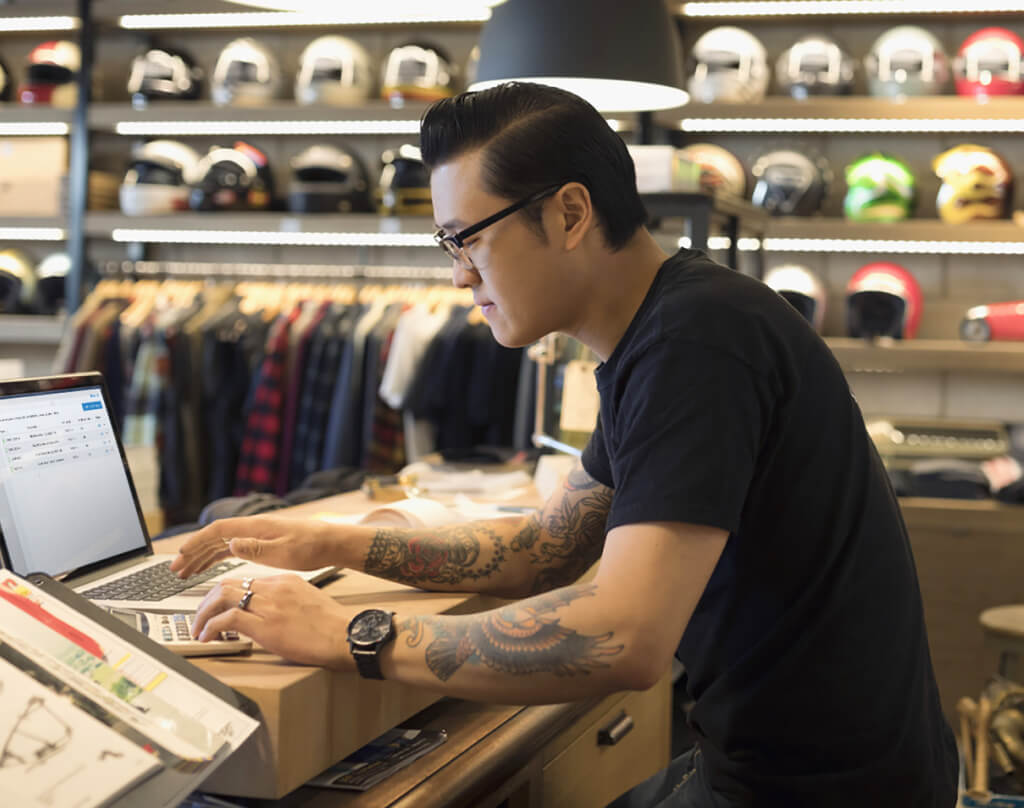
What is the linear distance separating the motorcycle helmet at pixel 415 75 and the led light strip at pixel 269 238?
0.58 meters

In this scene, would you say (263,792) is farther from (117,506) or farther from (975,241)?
(975,241)

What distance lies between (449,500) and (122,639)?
4.52ft

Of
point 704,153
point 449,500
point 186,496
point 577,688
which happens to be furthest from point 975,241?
point 577,688

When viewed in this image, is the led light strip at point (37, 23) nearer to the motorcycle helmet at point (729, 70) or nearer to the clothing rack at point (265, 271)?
the clothing rack at point (265, 271)

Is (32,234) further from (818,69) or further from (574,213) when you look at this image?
(574,213)

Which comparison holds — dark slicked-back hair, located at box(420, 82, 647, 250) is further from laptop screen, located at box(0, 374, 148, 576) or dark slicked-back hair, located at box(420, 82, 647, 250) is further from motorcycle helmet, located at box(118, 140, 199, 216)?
motorcycle helmet, located at box(118, 140, 199, 216)

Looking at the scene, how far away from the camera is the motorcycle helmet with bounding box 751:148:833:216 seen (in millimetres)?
4273

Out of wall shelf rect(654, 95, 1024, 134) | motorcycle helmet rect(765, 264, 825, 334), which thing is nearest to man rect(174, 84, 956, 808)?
motorcycle helmet rect(765, 264, 825, 334)

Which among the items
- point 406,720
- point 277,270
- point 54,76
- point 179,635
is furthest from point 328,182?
point 179,635

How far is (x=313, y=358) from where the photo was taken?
4445 mm

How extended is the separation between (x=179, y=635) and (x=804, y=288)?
11.4 feet

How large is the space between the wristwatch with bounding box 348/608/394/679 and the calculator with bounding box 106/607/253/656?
0.13 metres

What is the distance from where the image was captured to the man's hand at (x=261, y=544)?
1.41m

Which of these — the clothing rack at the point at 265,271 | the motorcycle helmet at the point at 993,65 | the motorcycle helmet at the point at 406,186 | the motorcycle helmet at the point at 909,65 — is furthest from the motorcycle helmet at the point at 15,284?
the motorcycle helmet at the point at 993,65
